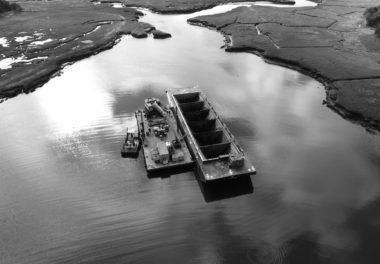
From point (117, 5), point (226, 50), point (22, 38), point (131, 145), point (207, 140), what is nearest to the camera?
point (207, 140)

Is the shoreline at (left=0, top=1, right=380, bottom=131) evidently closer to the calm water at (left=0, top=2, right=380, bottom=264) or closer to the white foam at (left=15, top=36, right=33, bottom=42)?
the calm water at (left=0, top=2, right=380, bottom=264)

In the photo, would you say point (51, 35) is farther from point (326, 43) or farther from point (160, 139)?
point (326, 43)

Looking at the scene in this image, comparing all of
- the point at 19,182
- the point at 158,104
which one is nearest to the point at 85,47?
the point at 158,104

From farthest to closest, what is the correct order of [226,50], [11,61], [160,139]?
[226,50], [11,61], [160,139]

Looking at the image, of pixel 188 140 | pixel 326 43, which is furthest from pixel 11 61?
pixel 326 43

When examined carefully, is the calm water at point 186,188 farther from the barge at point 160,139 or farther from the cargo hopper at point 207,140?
the cargo hopper at point 207,140

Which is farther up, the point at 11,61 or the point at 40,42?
the point at 40,42

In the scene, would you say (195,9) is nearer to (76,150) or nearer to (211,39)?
(211,39)

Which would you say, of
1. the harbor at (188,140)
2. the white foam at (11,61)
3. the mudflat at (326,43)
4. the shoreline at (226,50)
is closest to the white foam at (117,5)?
the shoreline at (226,50)
